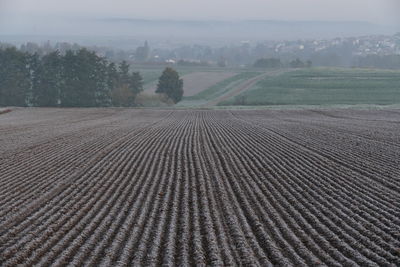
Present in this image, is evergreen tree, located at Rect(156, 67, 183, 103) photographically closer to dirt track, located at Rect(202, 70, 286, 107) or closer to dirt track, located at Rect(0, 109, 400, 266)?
dirt track, located at Rect(202, 70, 286, 107)

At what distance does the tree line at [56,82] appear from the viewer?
2302 inches

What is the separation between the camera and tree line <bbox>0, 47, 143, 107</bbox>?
192 feet

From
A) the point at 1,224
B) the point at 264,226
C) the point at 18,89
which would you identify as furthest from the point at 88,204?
the point at 18,89

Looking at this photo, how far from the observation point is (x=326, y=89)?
66438 millimetres

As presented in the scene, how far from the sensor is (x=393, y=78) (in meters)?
68.9

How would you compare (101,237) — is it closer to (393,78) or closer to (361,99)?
(361,99)

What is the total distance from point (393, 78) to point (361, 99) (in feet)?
39.0

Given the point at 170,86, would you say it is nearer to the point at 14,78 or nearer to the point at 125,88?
the point at 125,88

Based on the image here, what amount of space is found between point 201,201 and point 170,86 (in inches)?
2101

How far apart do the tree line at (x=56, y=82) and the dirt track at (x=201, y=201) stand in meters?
34.8

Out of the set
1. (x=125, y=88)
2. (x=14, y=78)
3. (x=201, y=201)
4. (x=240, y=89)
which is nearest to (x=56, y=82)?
(x=14, y=78)

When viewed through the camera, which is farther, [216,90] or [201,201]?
[216,90]

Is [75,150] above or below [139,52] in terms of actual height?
below

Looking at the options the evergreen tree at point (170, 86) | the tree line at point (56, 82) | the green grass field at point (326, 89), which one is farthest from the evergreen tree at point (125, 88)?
the green grass field at point (326, 89)
